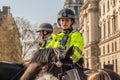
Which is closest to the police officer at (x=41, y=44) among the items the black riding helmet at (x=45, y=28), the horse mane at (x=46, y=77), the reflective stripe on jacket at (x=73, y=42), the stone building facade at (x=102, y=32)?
the black riding helmet at (x=45, y=28)

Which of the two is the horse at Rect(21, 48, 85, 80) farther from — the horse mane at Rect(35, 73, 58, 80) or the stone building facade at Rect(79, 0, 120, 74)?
the stone building facade at Rect(79, 0, 120, 74)

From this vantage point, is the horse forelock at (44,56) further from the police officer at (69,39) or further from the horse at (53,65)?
the police officer at (69,39)

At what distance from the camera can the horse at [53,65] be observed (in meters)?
7.03

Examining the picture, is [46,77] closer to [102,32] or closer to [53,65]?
[53,65]

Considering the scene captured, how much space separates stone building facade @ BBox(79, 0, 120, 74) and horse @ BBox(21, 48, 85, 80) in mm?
54641

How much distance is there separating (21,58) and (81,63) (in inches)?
1772

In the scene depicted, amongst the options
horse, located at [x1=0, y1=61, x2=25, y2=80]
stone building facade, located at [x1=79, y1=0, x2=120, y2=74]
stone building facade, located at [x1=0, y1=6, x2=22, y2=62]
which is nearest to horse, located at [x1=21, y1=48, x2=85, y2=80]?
horse, located at [x1=0, y1=61, x2=25, y2=80]

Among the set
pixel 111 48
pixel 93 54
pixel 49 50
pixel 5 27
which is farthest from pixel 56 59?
pixel 93 54

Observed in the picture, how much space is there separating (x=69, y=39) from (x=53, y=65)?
58 cm

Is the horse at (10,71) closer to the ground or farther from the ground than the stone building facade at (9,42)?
farther from the ground

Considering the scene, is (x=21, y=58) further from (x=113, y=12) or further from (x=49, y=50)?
(x=49, y=50)

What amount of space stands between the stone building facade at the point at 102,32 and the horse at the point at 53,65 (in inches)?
2151

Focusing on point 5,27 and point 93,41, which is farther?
point 93,41

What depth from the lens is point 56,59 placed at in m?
7.20
